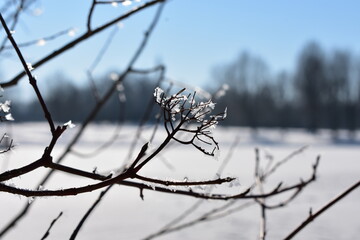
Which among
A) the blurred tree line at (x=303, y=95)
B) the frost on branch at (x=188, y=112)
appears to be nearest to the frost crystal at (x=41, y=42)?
the frost on branch at (x=188, y=112)

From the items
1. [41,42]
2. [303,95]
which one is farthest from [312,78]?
[41,42]

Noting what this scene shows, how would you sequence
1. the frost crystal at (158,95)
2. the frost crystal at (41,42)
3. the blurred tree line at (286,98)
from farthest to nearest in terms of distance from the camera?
the blurred tree line at (286,98) < the frost crystal at (41,42) < the frost crystal at (158,95)

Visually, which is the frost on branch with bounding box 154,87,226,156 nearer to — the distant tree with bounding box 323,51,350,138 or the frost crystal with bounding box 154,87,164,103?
the frost crystal with bounding box 154,87,164,103

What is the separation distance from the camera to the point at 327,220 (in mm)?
5723

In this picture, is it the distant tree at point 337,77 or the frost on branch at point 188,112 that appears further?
the distant tree at point 337,77

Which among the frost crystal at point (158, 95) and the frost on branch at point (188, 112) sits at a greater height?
the frost crystal at point (158, 95)

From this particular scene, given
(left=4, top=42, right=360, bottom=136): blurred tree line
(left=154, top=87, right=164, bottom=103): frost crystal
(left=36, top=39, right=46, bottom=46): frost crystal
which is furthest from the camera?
(left=4, top=42, right=360, bottom=136): blurred tree line

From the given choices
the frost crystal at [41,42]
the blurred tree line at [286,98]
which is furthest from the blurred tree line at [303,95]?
the frost crystal at [41,42]

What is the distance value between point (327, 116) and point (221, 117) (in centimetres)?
4249

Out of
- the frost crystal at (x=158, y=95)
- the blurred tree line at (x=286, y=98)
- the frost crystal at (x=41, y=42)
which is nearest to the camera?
the frost crystal at (x=158, y=95)

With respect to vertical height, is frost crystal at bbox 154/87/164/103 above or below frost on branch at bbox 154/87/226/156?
above

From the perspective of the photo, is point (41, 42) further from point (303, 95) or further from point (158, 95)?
point (303, 95)

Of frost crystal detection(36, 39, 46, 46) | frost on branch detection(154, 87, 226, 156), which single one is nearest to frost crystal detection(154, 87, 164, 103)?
frost on branch detection(154, 87, 226, 156)

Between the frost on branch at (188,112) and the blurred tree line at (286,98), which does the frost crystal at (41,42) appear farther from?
the blurred tree line at (286,98)
